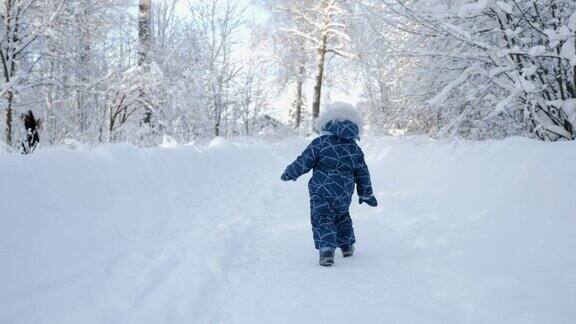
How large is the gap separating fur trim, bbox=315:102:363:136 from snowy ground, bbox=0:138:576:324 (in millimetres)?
1250

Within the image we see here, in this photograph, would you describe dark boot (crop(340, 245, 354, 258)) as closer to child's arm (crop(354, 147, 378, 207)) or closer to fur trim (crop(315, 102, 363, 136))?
child's arm (crop(354, 147, 378, 207))

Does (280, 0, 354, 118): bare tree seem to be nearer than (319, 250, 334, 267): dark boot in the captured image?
No

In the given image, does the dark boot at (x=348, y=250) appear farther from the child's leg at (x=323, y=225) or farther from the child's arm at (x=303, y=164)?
the child's arm at (x=303, y=164)

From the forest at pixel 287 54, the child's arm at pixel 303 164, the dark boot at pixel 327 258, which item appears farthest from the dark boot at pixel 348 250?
the forest at pixel 287 54

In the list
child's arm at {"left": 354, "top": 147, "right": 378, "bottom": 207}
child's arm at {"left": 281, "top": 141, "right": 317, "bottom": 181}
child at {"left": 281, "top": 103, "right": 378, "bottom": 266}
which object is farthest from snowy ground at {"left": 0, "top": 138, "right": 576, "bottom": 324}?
child's arm at {"left": 281, "top": 141, "right": 317, "bottom": 181}

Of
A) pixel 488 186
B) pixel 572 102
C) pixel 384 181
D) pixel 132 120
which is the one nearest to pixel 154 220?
pixel 488 186

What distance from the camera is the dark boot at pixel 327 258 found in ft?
13.5

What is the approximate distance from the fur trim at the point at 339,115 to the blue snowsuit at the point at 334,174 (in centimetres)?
4

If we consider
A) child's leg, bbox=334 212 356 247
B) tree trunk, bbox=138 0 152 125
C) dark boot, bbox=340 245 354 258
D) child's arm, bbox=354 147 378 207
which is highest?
tree trunk, bbox=138 0 152 125

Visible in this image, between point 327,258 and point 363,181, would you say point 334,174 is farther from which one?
point 327,258

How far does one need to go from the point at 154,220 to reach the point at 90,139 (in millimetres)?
6328

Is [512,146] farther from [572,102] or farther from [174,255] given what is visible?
[174,255]

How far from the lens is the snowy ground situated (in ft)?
9.20

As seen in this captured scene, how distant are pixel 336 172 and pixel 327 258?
Result: 0.82 metres
